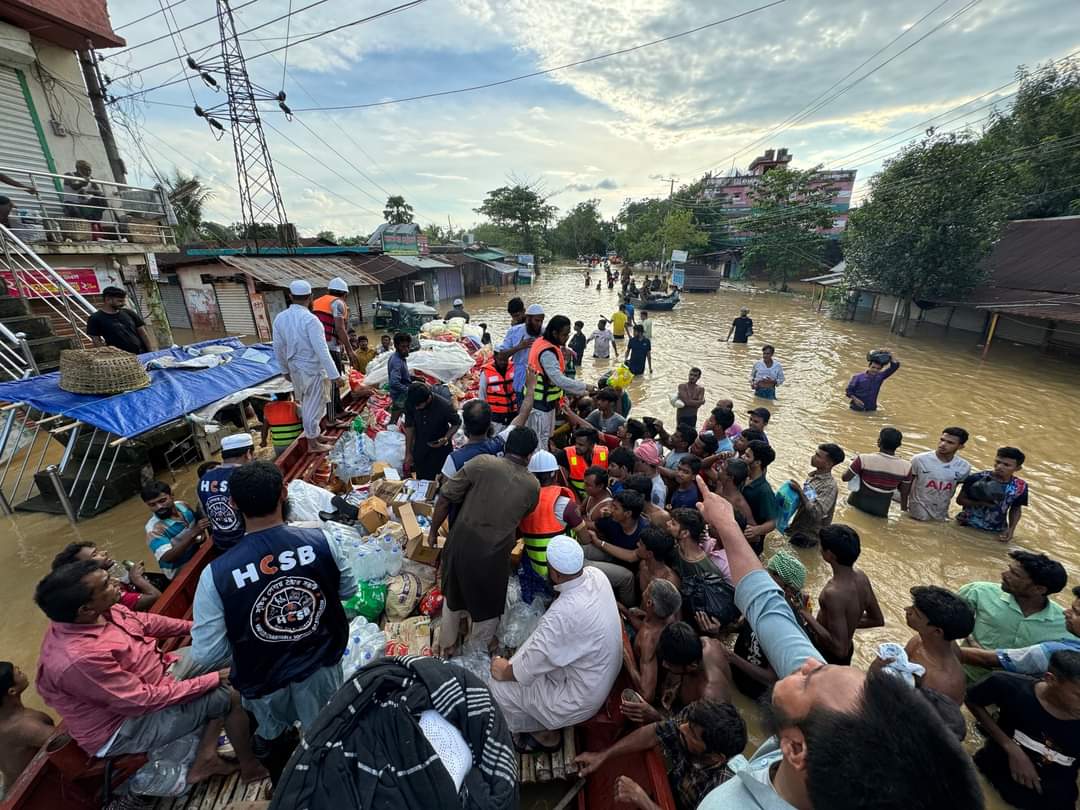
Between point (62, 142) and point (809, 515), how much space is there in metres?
16.8

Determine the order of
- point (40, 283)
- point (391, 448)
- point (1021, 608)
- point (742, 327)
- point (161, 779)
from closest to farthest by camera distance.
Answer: point (161, 779), point (1021, 608), point (391, 448), point (40, 283), point (742, 327)

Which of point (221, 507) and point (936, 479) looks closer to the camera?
point (221, 507)

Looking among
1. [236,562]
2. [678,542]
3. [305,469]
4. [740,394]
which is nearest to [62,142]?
[305,469]

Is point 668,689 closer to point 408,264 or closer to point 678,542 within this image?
point 678,542

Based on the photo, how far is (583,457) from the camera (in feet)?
14.9

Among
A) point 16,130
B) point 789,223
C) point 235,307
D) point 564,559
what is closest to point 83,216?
point 16,130

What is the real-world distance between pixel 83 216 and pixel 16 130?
1803 millimetres

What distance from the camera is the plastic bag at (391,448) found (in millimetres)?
5605

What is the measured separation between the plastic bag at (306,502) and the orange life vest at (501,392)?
6.86 ft

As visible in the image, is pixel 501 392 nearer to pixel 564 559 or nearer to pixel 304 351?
pixel 304 351

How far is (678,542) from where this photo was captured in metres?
3.27

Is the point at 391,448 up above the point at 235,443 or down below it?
below

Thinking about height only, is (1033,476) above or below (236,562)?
below

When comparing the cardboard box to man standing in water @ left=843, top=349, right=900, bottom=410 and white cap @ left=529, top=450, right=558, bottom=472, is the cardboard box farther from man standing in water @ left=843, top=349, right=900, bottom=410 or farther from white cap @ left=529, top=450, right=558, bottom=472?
man standing in water @ left=843, top=349, right=900, bottom=410
